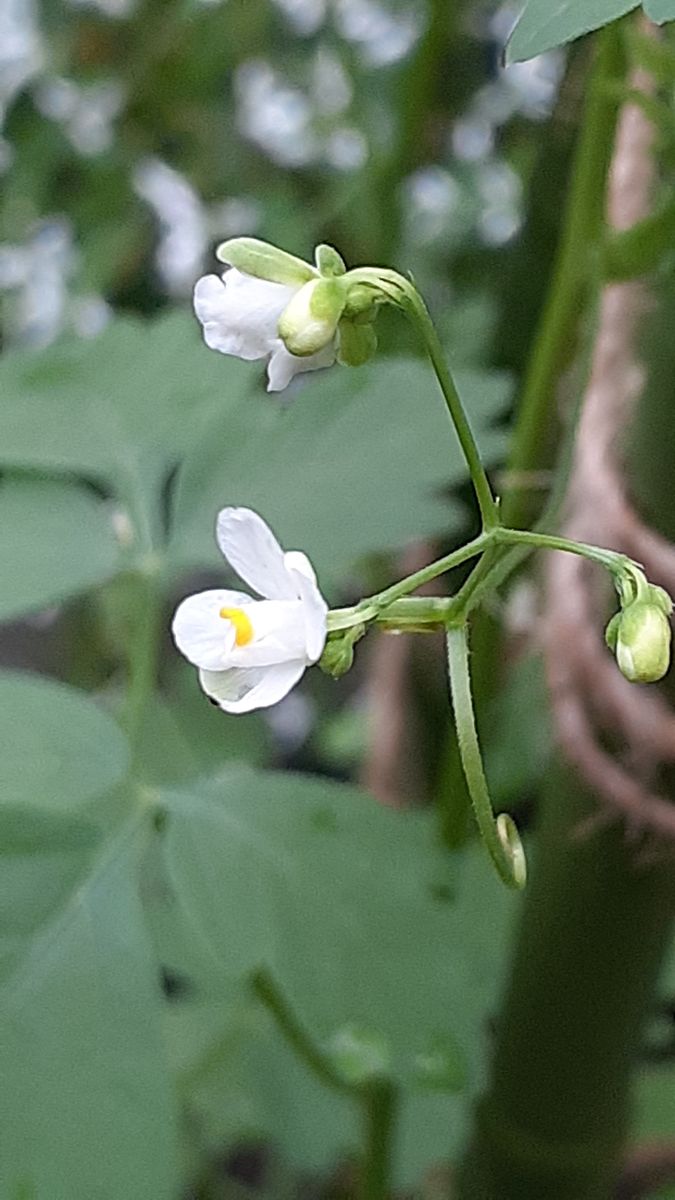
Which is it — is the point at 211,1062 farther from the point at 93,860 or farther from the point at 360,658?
the point at 360,658

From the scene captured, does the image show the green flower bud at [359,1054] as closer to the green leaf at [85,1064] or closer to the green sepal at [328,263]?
the green leaf at [85,1064]

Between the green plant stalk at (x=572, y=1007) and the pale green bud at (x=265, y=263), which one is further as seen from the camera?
the green plant stalk at (x=572, y=1007)

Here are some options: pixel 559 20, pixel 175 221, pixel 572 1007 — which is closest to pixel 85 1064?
pixel 572 1007

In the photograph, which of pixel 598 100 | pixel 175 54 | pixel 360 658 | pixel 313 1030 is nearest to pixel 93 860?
pixel 313 1030

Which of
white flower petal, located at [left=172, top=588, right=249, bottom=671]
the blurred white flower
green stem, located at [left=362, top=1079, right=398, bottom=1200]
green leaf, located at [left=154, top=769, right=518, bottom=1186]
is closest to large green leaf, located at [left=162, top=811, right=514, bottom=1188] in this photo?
green leaf, located at [left=154, top=769, right=518, bottom=1186]

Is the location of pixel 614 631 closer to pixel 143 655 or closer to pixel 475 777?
pixel 475 777

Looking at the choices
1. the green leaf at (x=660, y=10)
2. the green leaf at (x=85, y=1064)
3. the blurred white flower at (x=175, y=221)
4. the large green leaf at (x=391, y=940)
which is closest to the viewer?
the green leaf at (x=660, y=10)

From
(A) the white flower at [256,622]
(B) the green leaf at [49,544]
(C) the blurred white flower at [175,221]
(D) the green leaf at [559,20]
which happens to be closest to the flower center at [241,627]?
(A) the white flower at [256,622]
